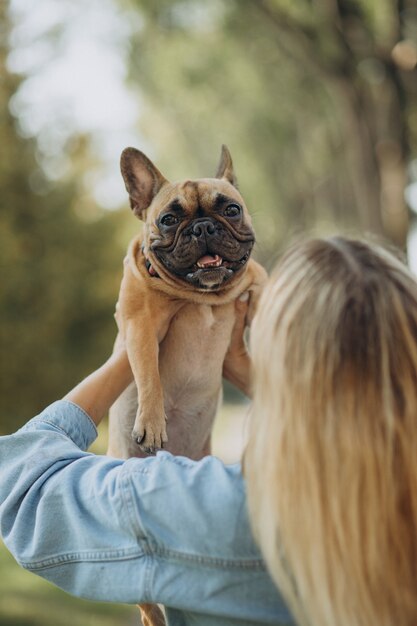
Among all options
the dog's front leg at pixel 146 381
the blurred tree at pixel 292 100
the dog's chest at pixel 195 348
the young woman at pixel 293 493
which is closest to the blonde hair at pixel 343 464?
the young woman at pixel 293 493

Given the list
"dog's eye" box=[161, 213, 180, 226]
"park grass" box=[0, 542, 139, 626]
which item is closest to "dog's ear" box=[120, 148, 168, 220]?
"dog's eye" box=[161, 213, 180, 226]

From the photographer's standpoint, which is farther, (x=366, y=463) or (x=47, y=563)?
(x=47, y=563)

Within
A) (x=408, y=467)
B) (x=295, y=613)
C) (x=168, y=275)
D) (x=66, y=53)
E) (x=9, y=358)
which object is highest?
(x=66, y=53)

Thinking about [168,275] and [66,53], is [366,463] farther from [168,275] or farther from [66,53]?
[66,53]

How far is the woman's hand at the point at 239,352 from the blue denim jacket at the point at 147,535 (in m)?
1.35

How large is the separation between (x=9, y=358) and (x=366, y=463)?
11.8 meters

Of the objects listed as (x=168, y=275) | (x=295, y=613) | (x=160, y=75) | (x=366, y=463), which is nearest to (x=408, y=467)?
(x=366, y=463)

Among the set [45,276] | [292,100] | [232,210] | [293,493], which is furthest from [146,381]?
[292,100]

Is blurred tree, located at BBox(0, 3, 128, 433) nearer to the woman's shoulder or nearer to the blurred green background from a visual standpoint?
the blurred green background

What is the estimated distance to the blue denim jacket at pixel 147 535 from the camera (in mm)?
1851

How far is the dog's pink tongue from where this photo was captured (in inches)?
120

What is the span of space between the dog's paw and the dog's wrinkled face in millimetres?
497

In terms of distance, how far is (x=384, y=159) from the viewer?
14555mm

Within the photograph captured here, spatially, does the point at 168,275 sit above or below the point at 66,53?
below
